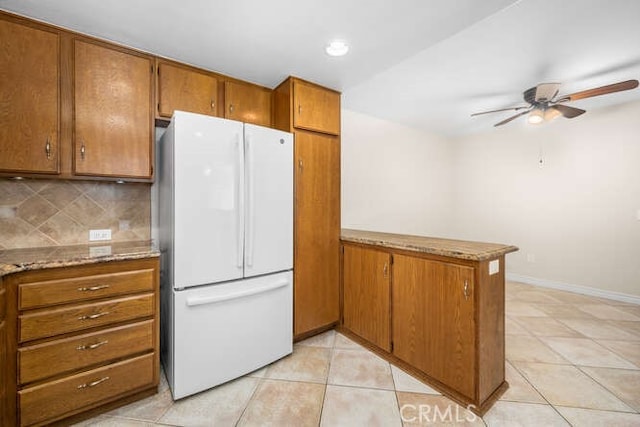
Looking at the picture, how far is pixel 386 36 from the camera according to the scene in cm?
174

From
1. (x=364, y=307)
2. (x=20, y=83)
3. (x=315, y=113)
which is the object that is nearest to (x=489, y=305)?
(x=364, y=307)

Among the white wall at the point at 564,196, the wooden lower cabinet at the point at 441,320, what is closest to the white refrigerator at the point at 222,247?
the wooden lower cabinet at the point at 441,320

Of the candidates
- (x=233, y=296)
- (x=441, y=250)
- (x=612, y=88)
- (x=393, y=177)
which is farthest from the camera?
(x=393, y=177)

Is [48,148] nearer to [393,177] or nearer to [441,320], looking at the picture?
[441,320]

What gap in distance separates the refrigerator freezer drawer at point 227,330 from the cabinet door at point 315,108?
1295 mm

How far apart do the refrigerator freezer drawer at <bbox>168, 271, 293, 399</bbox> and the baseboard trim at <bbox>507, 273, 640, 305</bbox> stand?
412cm

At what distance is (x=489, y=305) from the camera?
1.56 meters

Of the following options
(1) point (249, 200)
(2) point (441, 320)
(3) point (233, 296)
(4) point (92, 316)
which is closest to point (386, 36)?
(1) point (249, 200)

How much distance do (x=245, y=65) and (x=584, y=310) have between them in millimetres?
4470

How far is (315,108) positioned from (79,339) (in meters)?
2.26

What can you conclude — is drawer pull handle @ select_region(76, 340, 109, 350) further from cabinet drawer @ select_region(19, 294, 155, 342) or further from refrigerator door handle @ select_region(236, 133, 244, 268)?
refrigerator door handle @ select_region(236, 133, 244, 268)

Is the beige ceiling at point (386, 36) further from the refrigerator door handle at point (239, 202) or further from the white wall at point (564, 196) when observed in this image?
the white wall at point (564, 196)

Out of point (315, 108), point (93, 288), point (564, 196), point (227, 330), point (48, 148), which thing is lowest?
point (227, 330)

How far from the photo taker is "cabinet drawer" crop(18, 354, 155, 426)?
1.31 m
